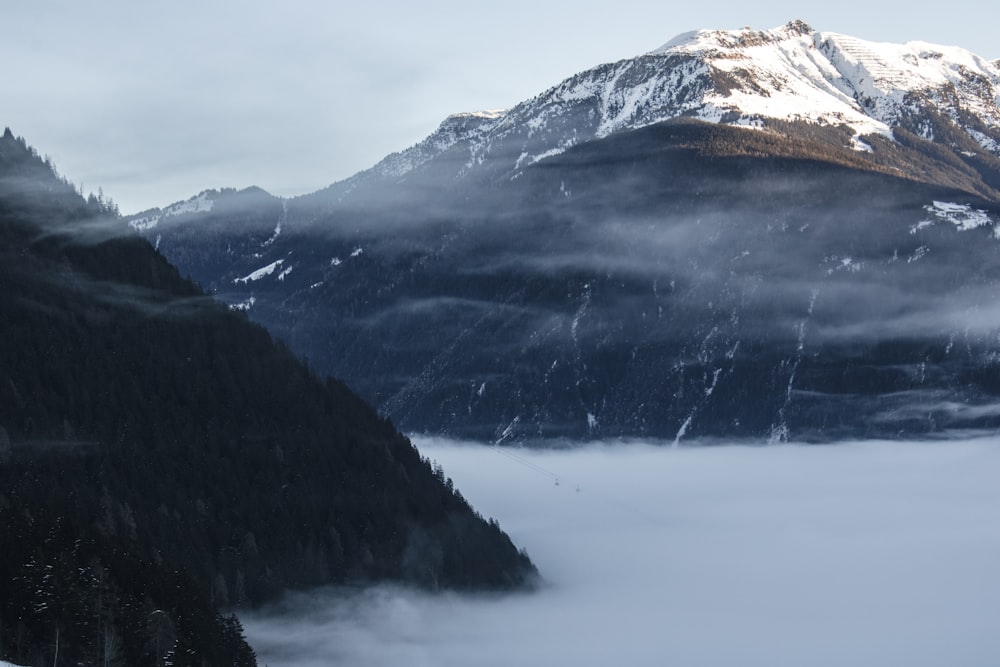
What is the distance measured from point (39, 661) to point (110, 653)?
327 inches

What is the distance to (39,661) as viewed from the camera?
637ft

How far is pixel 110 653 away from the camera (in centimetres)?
19938
